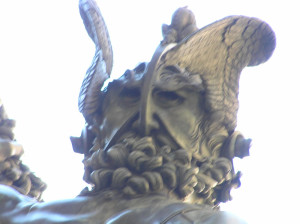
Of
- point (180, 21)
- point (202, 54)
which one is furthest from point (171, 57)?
point (180, 21)

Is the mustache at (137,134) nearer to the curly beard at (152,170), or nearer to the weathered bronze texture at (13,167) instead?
the curly beard at (152,170)

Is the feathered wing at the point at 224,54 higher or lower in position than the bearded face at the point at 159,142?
higher

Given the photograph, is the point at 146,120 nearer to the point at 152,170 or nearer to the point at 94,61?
the point at 152,170

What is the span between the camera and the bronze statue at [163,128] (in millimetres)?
3965

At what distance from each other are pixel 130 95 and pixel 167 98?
9.5 inches

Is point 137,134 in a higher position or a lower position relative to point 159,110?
lower

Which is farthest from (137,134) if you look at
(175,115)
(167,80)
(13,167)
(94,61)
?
(13,167)

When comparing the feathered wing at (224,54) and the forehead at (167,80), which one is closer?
the forehead at (167,80)

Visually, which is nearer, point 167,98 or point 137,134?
point 137,134

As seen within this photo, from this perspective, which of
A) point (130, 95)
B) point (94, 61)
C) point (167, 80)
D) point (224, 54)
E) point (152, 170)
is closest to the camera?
point (152, 170)

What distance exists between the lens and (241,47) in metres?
4.71

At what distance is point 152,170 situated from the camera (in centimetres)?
405

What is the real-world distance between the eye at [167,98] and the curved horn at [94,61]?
431 millimetres

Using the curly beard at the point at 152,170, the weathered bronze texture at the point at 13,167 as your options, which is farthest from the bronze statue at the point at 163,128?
the weathered bronze texture at the point at 13,167
